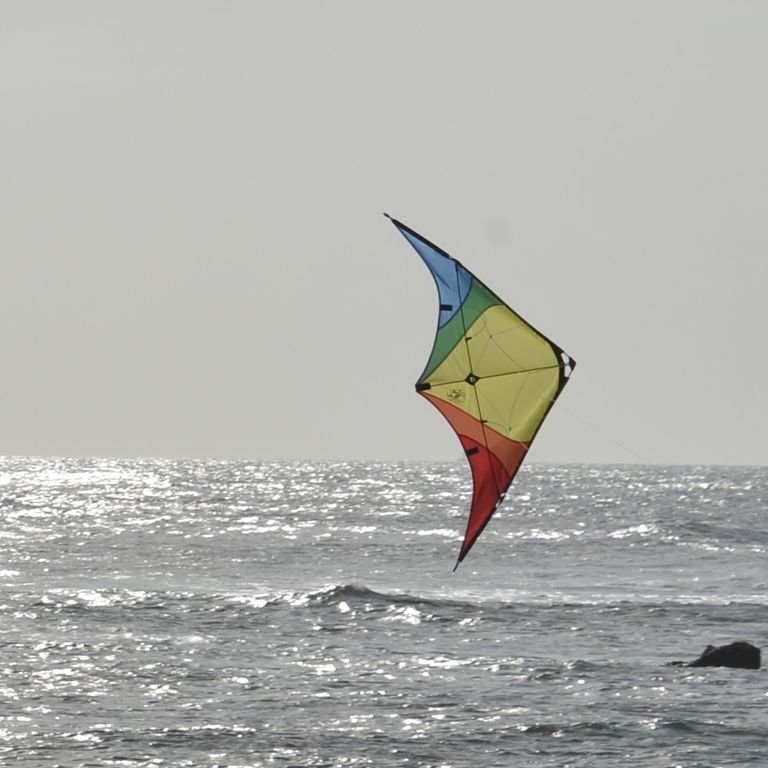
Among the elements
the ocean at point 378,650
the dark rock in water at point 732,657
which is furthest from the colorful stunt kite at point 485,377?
the dark rock in water at point 732,657

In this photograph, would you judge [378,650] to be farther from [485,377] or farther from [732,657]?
[485,377]

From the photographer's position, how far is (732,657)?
3603 centimetres

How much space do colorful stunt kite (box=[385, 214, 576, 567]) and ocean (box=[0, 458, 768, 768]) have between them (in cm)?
757

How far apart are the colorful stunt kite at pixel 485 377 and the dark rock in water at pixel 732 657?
54.8ft

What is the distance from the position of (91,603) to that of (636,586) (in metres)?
20.4

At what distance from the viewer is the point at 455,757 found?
26.8 m

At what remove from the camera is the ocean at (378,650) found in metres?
27.8

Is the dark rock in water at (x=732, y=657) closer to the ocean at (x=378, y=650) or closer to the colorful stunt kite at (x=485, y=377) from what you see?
the ocean at (x=378, y=650)

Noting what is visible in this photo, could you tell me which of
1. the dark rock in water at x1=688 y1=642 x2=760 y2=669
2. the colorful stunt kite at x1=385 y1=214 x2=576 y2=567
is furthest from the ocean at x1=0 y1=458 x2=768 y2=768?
the colorful stunt kite at x1=385 y1=214 x2=576 y2=567

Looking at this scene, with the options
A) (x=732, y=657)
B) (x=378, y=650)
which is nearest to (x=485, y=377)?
(x=732, y=657)

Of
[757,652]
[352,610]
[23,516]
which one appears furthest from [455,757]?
[23,516]

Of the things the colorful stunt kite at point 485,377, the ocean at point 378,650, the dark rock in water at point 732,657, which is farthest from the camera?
the dark rock in water at point 732,657

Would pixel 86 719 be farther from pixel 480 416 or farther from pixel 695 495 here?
pixel 695 495

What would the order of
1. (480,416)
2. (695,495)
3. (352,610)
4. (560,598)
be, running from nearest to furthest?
(480,416) < (352,610) < (560,598) < (695,495)
